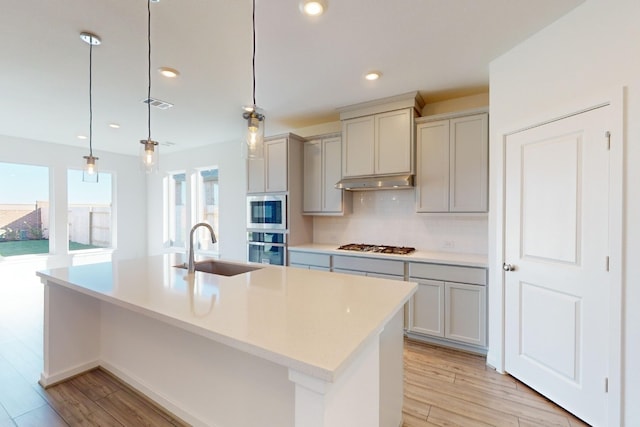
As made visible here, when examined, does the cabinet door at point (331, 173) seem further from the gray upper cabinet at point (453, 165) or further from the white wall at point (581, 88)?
the white wall at point (581, 88)

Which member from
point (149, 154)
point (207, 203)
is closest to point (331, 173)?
point (149, 154)

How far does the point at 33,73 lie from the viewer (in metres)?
2.72

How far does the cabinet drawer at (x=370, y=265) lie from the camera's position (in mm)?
3152

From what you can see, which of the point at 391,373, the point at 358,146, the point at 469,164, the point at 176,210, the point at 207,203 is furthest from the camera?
the point at 176,210

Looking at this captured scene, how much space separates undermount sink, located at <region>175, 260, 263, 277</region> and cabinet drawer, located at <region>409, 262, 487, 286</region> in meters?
1.72

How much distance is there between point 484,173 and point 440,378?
198 centimetres

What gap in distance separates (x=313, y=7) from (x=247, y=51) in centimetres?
78

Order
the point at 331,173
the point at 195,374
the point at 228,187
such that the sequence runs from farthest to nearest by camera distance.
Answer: the point at 228,187
the point at 331,173
the point at 195,374

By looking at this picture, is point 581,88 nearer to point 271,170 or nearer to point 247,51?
point 247,51

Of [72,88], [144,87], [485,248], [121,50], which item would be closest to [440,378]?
[485,248]

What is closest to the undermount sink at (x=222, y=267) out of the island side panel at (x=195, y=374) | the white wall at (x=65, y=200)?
the island side panel at (x=195, y=374)

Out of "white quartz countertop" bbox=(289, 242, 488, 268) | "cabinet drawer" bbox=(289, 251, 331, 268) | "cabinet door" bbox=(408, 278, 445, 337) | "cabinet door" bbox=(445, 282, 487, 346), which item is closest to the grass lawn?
"cabinet drawer" bbox=(289, 251, 331, 268)

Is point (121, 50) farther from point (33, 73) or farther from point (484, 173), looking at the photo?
point (484, 173)

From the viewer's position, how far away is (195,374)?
5.91 feet
